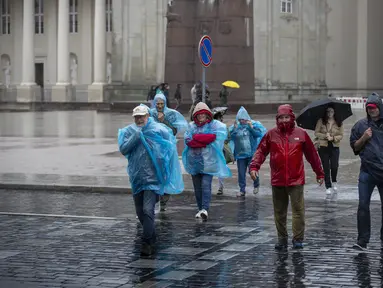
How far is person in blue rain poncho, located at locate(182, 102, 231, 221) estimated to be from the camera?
45.0ft

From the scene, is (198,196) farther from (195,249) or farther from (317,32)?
(317,32)

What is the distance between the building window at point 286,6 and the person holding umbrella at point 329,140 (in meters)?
49.7

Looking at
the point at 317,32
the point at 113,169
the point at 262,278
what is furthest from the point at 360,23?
the point at 262,278

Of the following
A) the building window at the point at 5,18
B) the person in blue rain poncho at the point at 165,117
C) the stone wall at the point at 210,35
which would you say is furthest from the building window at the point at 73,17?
the person in blue rain poncho at the point at 165,117

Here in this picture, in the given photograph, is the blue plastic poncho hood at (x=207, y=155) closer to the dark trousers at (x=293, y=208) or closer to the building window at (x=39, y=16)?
the dark trousers at (x=293, y=208)

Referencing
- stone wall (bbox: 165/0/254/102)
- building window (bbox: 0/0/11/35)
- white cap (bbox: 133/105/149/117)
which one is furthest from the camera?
building window (bbox: 0/0/11/35)

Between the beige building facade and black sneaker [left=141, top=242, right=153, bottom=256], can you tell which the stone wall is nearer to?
black sneaker [left=141, top=242, right=153, bottom=256]

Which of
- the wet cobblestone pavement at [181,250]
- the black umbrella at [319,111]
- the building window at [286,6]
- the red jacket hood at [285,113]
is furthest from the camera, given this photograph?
the building window at [286,6]

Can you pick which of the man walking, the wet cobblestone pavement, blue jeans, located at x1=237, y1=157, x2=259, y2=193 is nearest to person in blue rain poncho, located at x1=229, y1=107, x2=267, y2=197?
blue jeans, located at x1=237, y1=157, x2=259, y2=193

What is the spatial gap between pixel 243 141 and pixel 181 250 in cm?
598

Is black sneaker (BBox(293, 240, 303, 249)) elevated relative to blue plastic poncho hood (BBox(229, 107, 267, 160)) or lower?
lower

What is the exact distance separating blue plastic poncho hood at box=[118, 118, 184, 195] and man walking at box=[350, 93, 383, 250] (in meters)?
1.94

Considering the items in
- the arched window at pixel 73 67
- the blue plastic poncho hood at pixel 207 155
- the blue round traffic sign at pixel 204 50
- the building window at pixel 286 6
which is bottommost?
the blue plastic poncho hood at pixel 207 155

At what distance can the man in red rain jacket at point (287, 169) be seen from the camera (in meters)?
11.1
